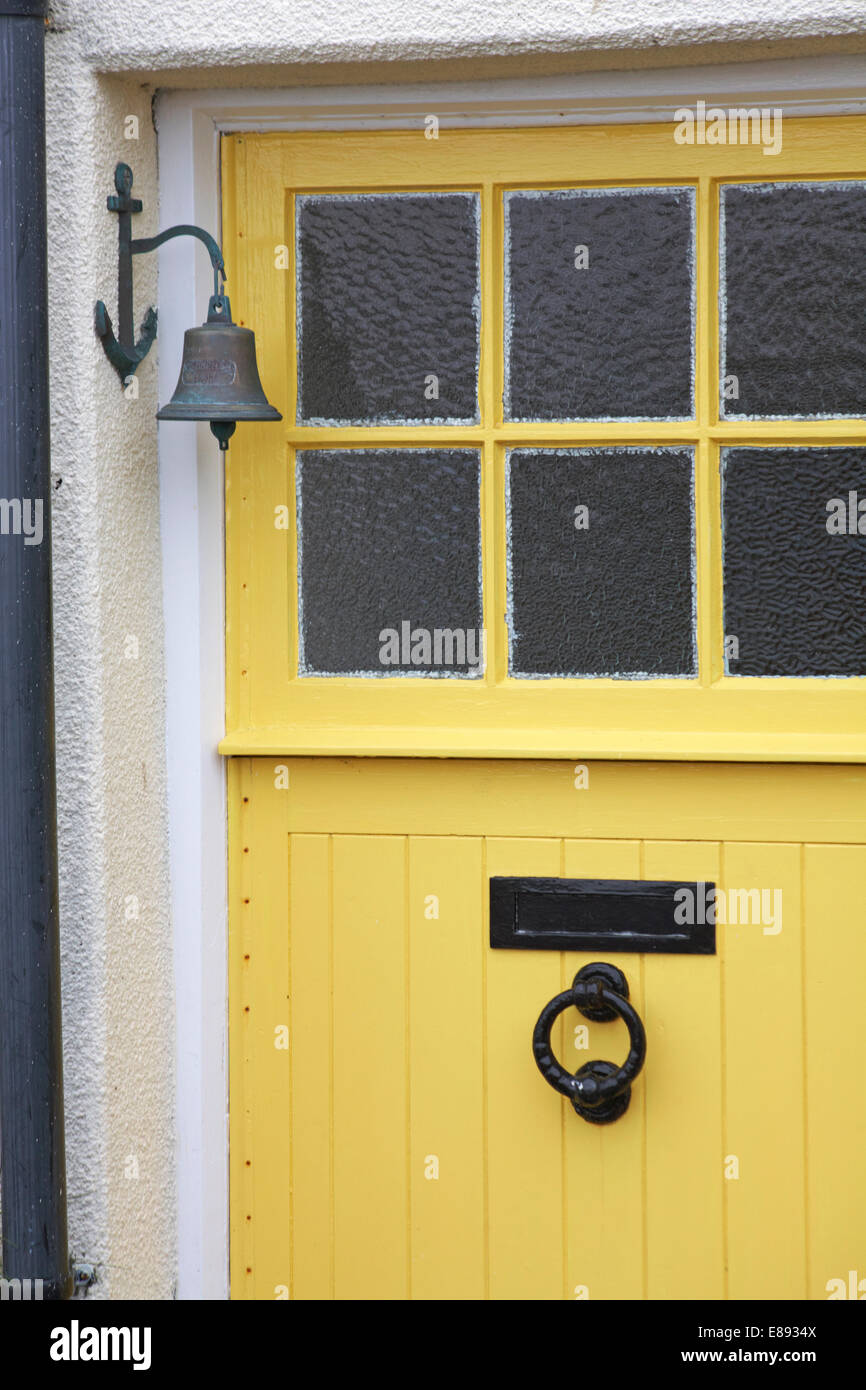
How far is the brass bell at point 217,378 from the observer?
7.02ft

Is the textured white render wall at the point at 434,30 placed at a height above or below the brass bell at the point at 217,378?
A: above

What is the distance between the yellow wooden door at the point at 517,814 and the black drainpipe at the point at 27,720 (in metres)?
0.40

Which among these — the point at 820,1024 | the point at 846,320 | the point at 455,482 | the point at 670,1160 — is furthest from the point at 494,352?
the point at 670,1160

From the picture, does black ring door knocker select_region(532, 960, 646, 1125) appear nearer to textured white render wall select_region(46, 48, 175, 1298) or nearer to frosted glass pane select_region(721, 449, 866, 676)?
frosted glass pane select_region(721, 449, 866, 676)

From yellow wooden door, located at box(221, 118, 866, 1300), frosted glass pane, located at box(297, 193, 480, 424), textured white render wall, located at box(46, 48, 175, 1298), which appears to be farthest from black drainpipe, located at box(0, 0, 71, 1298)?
frosted glass pane, located at box(297, 193, 480, 424)

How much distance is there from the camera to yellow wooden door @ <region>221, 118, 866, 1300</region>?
226cm

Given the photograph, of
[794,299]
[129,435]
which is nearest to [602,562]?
[794,299]

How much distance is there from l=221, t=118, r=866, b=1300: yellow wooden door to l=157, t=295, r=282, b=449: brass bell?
179 millimetres

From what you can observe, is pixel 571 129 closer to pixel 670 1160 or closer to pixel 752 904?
pixel 752 904

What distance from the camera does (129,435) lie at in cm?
226

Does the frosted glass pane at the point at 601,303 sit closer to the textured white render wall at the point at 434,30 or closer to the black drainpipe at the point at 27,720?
the textured white render wall at the point at 434,30

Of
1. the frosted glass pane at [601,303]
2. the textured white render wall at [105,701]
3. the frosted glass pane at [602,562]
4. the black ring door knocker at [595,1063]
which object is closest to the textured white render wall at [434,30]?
the textured white render wall at [105,701]

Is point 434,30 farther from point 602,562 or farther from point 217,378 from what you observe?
point 602,562

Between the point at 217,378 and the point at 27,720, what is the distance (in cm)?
65
